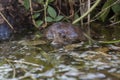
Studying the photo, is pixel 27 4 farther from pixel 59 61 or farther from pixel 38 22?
pixel 59 61

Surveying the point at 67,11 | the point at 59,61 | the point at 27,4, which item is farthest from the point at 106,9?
the point at 59,61

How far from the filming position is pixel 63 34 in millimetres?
1938

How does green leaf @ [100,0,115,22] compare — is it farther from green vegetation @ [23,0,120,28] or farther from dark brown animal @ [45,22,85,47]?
dark brown animal @ [45,22,85,47]

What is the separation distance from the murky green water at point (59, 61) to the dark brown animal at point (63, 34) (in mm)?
75

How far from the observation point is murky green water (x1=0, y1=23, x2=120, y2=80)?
→ 4.48 feet

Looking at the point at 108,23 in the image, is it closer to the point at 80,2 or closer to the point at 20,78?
the point at 80,2

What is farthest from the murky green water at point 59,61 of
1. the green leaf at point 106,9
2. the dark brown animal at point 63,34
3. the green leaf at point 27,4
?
the green leaf at point 27,4

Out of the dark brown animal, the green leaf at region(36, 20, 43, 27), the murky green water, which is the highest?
the green leaf at region(36, 20, 43, 27)

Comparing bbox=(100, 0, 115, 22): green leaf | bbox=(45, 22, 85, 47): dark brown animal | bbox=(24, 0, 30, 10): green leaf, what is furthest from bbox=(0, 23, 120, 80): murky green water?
bbox=(24, 0, 30, 10): green leaf

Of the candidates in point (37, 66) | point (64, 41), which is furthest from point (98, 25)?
point (37, 66)

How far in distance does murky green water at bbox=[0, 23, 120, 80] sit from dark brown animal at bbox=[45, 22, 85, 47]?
0.25 feet

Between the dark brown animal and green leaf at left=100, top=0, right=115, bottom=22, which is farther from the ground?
green leaf at left=100, top=0, right=115, bottom=22

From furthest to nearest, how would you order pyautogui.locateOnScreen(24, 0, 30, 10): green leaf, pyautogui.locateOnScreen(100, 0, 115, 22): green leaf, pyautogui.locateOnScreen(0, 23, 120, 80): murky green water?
pyautogui.locateOnScreen(24, 0, 30, 10): green leaf < pyautogui.locateOnScreen(100, 0, 115, 22): green leaf < pyautogui.locateOnScreen(0, 23, 120, 80): murky green water

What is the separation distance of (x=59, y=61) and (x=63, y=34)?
0.41m
